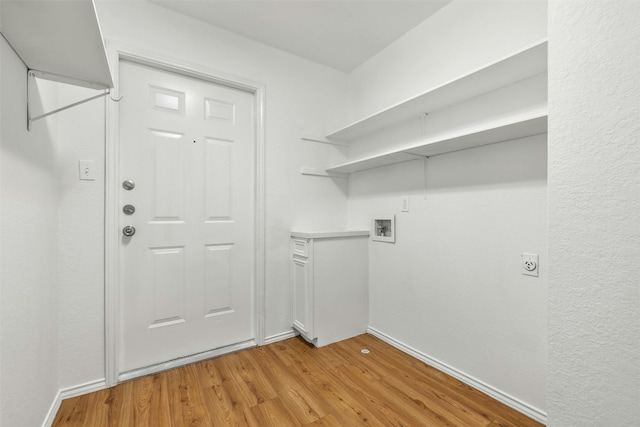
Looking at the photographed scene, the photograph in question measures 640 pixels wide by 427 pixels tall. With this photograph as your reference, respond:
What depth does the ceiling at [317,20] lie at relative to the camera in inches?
71.1

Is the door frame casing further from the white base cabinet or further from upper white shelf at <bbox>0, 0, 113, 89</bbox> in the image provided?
the white base cabinet

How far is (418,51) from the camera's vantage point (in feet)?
6.64

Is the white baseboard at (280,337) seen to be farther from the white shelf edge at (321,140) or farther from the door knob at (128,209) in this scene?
the white shelf edge at (321,140)

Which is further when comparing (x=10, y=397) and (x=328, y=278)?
(x=328, y=278)

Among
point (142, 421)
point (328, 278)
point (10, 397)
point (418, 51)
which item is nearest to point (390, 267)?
point (328, 278)

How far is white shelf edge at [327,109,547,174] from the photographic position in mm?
1250

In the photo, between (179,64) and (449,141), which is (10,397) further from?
(449,141)

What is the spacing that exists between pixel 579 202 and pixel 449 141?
84 cm

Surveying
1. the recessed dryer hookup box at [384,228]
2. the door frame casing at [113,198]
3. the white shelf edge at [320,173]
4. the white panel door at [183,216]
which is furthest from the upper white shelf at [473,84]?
the door frame casing at [113,198]

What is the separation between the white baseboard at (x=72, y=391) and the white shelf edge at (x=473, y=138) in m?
2.18

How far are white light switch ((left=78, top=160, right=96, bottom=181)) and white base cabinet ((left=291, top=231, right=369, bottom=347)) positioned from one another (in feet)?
4.45

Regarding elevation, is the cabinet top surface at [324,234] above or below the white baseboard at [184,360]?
above

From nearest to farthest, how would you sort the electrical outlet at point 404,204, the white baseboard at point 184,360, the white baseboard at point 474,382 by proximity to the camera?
the white baseboard at point 474,382 < the white baseboard at point 184,360 < the electrical outlet at point 404,204

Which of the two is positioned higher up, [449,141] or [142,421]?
[449,141]
